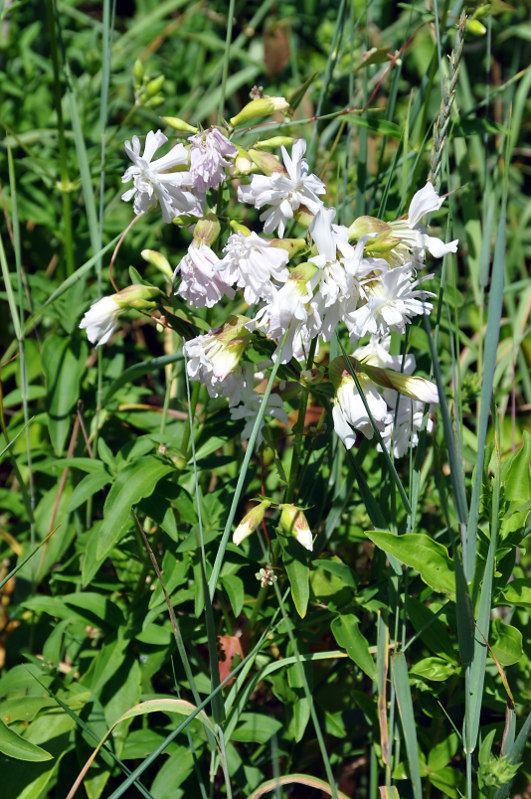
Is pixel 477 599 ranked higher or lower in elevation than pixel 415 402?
lower

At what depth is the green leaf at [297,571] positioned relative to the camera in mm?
1137

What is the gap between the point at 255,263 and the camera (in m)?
1.04

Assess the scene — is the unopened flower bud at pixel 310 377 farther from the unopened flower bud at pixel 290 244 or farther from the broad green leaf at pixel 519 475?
the broad green leaf at pixel 519 475

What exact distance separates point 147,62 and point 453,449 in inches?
81.8

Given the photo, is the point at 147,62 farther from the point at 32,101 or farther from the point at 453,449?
the point at 453,449

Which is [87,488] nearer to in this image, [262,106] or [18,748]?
[18,748]

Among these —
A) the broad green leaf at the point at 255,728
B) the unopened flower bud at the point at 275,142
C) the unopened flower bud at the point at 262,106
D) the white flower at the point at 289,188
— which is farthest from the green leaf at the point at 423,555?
the unopened flower bud at the point at 262,106

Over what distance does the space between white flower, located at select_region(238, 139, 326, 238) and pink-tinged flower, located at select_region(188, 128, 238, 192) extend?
5cm

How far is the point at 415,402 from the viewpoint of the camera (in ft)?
3.93

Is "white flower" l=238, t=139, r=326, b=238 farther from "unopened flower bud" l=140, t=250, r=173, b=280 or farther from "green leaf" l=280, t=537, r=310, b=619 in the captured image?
"green leaf" l=280, t=537, r=310, b=619

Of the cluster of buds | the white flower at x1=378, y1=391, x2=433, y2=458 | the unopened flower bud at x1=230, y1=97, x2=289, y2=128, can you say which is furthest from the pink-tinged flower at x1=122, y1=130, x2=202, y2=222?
the white flower at x1=378, y1=391, x2=433, y2=458

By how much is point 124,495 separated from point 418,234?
24.1 inches

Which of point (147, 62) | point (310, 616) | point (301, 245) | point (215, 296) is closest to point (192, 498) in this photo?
point (310, 616)

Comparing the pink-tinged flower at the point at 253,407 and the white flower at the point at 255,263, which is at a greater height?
the white flower at the point at 255,263
